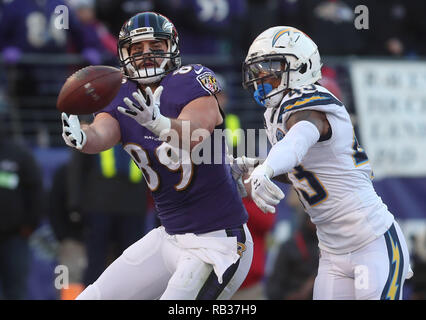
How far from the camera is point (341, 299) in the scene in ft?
14.2

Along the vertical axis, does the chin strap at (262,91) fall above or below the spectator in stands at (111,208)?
above

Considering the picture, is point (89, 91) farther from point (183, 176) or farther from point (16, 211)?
point (16, 211)

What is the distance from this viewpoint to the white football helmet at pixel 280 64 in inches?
175

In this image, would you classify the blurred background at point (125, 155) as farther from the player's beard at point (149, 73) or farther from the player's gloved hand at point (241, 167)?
the player's beard at point (149, 73)

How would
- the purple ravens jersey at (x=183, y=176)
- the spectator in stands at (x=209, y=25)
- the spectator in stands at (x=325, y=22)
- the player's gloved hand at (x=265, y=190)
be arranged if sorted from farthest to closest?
the spectator in stands at (x=325, y=22)
the spectator in stands at (x=209, y=25)
the purple ravens jersey at (x=183, y=176)
the player's gloved hand at (x=265, y=190)

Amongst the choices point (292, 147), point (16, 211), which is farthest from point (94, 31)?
point (292, 147)

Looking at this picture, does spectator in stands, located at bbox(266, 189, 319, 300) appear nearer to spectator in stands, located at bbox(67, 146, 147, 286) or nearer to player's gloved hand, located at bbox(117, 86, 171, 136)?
spectator in stands, located at bbox(67, 146, 147, 286)

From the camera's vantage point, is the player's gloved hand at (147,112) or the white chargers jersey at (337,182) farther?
the white chargers jersey at (337,182)

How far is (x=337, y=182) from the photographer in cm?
432

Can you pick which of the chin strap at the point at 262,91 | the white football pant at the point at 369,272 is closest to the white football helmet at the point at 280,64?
the chin strap at the point at 262,91

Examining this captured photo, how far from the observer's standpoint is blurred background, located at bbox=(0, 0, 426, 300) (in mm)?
6980

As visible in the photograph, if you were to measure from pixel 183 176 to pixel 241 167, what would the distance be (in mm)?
427

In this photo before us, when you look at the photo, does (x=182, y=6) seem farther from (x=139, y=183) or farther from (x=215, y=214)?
(x=215, y=214)
